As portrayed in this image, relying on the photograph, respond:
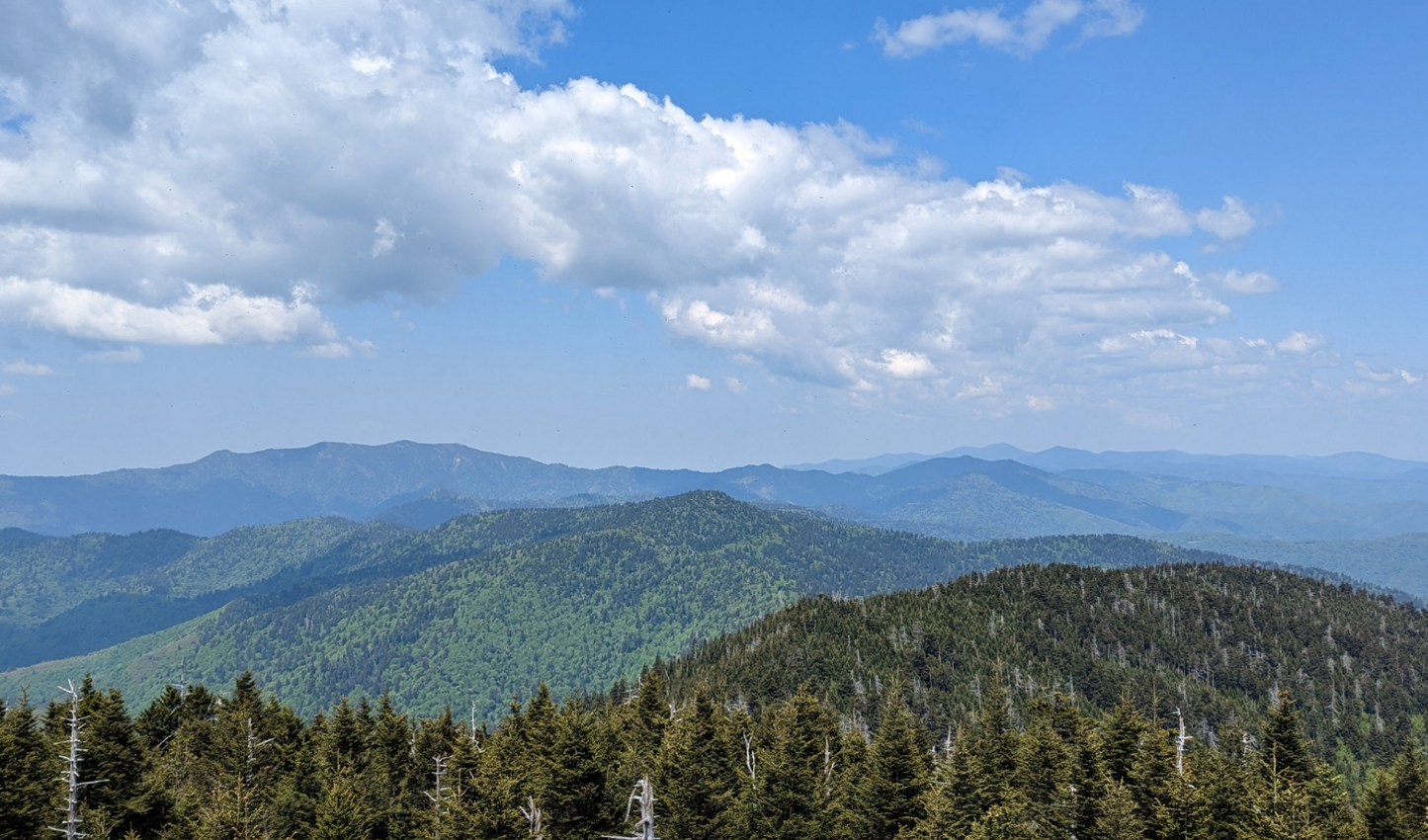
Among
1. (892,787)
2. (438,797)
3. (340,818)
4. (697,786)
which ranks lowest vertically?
(438,797)

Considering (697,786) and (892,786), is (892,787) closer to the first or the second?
(892,786)

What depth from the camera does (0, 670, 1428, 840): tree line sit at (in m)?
39.2

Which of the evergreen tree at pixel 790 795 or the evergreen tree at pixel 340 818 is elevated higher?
the evergreen tree at pixel 340 818

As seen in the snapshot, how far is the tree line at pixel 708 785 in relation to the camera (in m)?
39.2

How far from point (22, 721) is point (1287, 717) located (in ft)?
255

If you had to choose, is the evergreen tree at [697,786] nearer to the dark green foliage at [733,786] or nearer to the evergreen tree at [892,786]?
the dark green foliage at [733,786]

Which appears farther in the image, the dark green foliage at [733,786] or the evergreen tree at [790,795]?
the evergreen tree at [790,795]

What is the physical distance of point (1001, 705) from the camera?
60375 mm

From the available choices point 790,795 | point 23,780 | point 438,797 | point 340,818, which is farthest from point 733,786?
point 23,780

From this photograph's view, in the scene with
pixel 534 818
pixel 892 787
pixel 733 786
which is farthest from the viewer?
pixel 733 786

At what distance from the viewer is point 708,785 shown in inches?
1885

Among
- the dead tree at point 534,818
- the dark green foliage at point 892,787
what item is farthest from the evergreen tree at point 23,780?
the dark green foliage at point 892,787

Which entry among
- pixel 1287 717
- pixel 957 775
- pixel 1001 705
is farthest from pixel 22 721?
pixel 1287 717

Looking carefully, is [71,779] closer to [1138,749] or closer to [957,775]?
[957,775]
